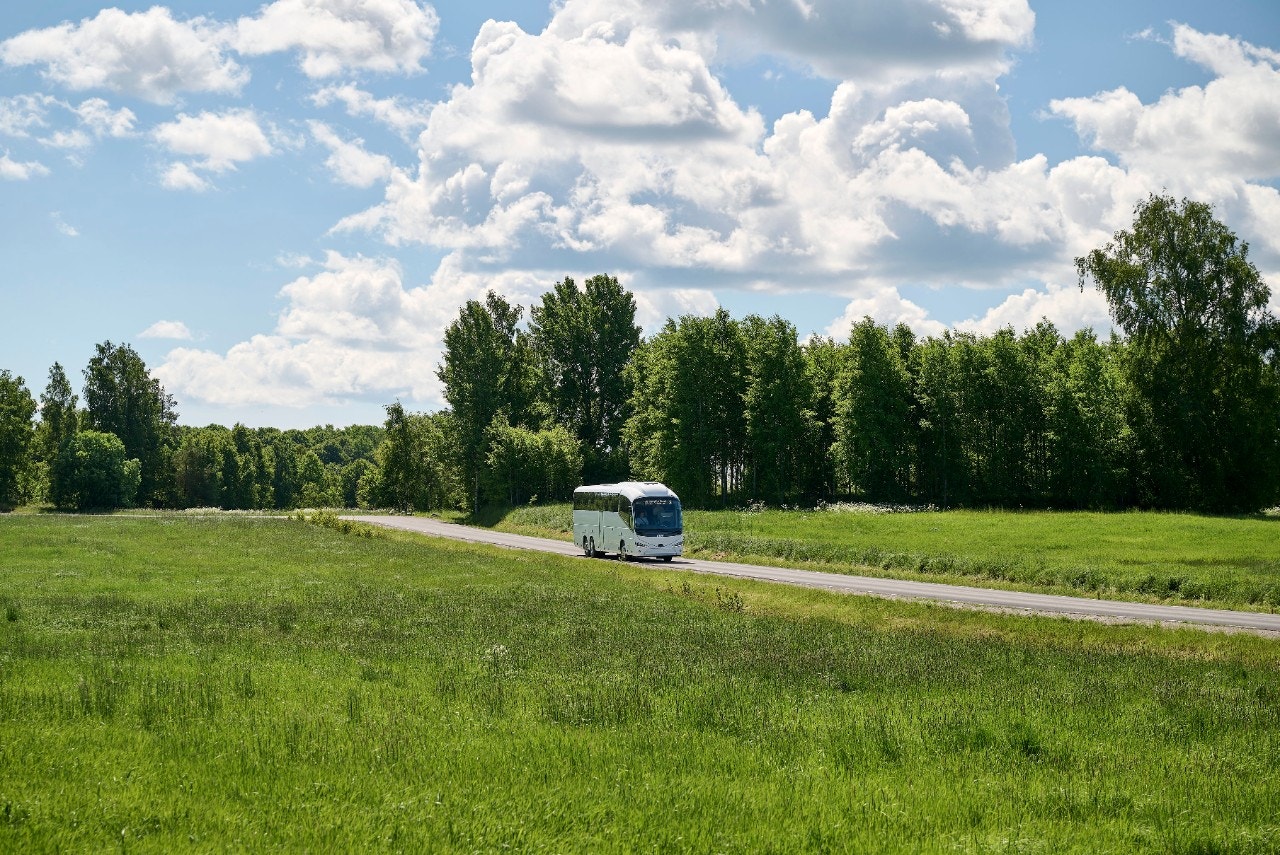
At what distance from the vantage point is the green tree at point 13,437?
127 m

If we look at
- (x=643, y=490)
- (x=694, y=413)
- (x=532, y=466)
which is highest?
(x=694, y=413)

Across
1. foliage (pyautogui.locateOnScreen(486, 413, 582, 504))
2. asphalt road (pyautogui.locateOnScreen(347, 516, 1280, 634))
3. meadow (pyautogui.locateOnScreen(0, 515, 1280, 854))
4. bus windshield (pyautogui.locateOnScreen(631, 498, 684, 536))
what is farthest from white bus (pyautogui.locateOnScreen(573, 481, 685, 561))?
foliage (pyautogui.locateOnScreen(486, 413, 582, 504))

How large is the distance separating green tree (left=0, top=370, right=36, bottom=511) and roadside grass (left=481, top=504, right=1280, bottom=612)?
287 ft

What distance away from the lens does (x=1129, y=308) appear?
7319 centimetres

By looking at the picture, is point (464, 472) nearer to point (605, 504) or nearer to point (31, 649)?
point (605, 504)

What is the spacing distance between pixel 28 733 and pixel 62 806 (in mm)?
3371

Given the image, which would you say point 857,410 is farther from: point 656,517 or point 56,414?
→ point 56,414

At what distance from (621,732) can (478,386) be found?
91.2m

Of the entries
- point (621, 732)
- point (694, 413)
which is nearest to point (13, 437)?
point (694, 413)

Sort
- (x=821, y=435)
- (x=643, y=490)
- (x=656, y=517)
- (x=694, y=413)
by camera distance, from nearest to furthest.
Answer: (x=656, y=517) < (x=643, y=490) < (x=694, y=413) < (x=821, y=435)

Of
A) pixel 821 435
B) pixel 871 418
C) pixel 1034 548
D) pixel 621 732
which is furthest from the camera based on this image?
pixel 821 435

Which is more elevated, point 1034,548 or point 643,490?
point 643,490

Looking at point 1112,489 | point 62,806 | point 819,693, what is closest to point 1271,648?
point 819,693

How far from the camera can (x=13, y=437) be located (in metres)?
128
